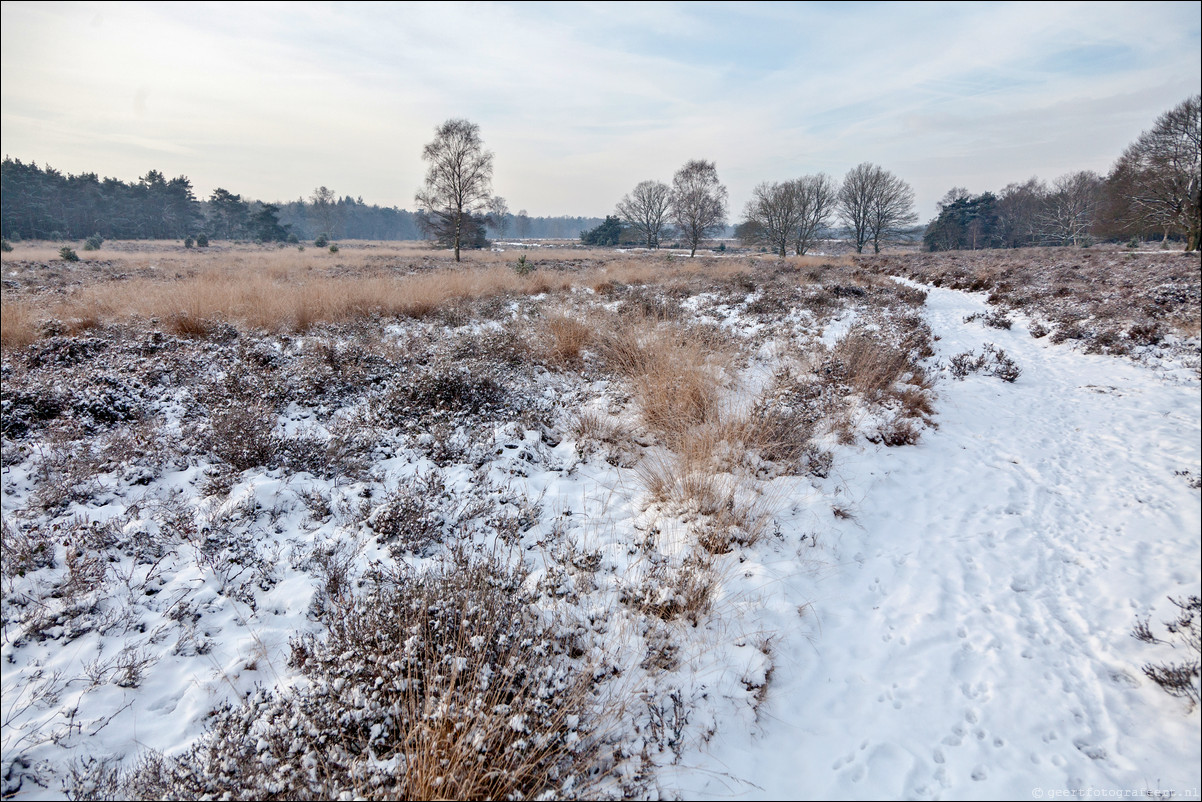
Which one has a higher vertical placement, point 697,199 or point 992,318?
point 697,199

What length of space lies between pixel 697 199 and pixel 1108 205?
27.5 metres

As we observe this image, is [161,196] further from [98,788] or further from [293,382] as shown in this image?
[98,788]

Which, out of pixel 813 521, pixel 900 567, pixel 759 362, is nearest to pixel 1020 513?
pixel 900 567

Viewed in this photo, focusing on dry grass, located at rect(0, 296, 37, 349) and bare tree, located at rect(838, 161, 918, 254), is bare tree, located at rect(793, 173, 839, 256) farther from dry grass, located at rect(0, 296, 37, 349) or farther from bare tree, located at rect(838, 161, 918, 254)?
dry grass, located at rect(0, 296, 37, 349)

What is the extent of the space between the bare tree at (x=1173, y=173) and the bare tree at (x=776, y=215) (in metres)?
27.8

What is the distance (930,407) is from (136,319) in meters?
12.9

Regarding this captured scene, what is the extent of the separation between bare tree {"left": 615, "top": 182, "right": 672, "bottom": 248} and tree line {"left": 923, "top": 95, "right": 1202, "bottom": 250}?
3294cm

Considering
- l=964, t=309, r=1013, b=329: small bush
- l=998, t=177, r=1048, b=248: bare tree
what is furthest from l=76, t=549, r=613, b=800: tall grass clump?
l=998, t=177, r=1048, b=248: bare tree

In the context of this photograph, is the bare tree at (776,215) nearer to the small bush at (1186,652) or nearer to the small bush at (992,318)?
the small bush at (992,318)

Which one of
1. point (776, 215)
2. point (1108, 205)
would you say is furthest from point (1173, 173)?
point (776, 215)

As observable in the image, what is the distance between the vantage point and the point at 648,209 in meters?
58.1

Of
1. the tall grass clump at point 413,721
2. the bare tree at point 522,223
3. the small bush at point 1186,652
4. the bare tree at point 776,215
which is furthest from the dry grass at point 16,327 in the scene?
the bare tree at point 522,223

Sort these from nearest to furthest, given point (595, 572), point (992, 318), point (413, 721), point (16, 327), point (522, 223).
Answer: point (413, 721) → point (595, 572) → point (16, 327) → point (992, 318) → point (522, 223)

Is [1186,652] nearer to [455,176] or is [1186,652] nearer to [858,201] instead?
[455,176]
